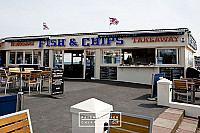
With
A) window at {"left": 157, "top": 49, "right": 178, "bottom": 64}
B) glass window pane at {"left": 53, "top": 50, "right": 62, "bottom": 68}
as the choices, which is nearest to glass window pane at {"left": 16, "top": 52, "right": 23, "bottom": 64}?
glass window pane at {"left": 53, "top": 50, "right": 62, "bottom": 68}

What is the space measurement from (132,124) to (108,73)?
381 inches

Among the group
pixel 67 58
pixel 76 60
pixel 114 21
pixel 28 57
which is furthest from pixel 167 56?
pixel 28 57

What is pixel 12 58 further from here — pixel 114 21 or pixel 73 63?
pixel 114 21

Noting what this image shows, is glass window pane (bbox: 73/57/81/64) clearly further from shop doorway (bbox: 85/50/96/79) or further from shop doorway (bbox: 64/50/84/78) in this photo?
shop doorway (bbox: 85/50/96/79)

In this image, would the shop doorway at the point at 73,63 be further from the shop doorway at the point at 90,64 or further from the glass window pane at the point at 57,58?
the shop doorway at the point at 90,64

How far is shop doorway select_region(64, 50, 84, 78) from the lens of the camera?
491 inches

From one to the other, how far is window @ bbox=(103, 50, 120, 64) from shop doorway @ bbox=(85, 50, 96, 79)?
100 centimetres

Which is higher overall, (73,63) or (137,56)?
(137,56)

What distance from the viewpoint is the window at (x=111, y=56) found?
11.3 metres

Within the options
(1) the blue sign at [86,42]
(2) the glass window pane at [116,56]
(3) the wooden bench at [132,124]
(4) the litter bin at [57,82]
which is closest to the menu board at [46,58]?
(1) the blue sign at [86,42]

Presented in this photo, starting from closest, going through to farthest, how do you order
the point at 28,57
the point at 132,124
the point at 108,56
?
the point at 132,124
the point at 108,56
the point at 28,57

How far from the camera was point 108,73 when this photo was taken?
11.4m

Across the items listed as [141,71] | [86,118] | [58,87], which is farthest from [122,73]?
[86,118]

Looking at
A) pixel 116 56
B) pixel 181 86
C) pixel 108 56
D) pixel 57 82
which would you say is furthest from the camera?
pixel 108 56
